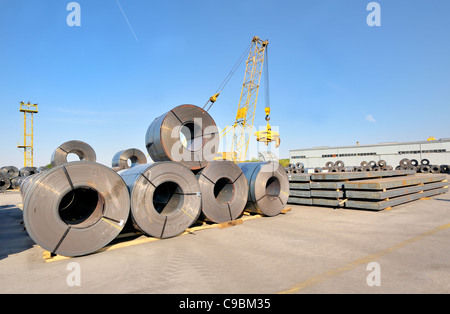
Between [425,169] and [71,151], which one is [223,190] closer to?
[71,151]

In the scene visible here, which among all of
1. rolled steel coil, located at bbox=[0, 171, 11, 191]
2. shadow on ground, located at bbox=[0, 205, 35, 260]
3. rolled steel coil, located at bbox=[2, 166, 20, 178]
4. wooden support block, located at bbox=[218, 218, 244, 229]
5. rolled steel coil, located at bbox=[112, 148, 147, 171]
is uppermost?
rolled steel coil, located at bbox=[112, 148, 147, 171]

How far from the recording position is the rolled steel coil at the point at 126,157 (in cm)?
1417

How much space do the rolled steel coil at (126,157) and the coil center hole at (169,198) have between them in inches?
321

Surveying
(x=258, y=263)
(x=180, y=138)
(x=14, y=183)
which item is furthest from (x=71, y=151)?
(x=258, y=263)

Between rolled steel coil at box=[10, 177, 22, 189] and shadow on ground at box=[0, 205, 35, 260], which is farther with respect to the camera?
rolled steel coil at box=[10, 177, 22, 189]

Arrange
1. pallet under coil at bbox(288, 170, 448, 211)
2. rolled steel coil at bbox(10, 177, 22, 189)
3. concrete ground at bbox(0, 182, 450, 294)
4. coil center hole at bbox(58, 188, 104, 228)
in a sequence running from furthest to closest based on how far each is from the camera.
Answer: rolled steel coil at bbox(10, 177, 22, 189) → pallet under coil at bbox(288, 170, 448, 211) → coil center hole at bbox(58, 188, 104, 228) → concrete ground at bbox(0, 182, 450, 294)

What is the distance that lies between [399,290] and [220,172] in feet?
13.8

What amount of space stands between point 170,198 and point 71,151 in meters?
10.2

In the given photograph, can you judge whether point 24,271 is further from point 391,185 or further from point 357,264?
point 391,185

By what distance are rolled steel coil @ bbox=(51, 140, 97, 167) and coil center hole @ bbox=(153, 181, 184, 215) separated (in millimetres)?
8641

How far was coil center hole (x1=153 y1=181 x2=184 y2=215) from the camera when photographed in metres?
5.58

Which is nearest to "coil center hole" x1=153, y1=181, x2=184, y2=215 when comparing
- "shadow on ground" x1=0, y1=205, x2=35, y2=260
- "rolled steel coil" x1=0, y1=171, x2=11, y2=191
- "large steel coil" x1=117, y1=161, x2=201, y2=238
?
"large steel coil" x1=117, y1=161, x2=201, y2=238

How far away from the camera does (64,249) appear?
384 centimetres

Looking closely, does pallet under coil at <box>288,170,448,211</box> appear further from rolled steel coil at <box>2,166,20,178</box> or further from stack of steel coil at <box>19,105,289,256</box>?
rolled steel coil at <box>2,166,20,178</box>
